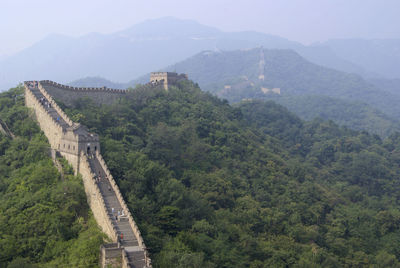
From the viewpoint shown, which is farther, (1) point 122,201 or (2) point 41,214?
(2) point 41,214

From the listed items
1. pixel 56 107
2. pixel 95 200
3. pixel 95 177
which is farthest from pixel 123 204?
pixel 56 107

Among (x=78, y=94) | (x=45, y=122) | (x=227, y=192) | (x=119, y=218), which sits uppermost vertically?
(x=78, y=94)

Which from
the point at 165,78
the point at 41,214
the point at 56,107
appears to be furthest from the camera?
the point at 165,78

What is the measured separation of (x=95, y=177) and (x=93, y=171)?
91 cm

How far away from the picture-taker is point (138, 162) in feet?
160

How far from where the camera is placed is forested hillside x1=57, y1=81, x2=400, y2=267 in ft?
143

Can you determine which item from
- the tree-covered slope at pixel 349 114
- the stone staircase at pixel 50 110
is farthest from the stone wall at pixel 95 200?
the tree-covered slope at pixel 349 114

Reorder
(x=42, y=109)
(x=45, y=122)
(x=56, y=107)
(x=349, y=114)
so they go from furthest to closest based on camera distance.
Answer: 1. (x=349, y=114)
2. (x=56, y=107)
3. (x=42, y=109)
4. (x=45, y=122)

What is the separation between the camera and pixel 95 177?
131 feet

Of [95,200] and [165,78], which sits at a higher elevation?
[165,78]

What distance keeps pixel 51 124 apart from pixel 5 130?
284 inches

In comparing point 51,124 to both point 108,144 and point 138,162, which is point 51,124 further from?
point 138,162

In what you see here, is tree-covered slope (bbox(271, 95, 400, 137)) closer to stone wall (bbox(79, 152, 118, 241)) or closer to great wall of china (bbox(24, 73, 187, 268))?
great wall of china (bbox(24, 73, 187, 268))

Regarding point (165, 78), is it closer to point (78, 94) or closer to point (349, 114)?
point (78, 94)
